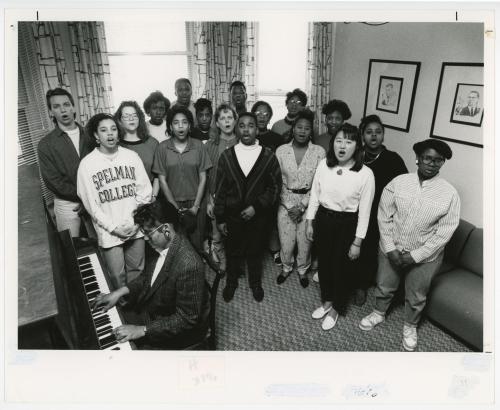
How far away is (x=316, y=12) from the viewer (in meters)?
1.35

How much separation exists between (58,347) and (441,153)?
1.96 metres

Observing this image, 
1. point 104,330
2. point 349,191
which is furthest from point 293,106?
point 104,330

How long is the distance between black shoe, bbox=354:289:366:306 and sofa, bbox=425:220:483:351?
42 cm

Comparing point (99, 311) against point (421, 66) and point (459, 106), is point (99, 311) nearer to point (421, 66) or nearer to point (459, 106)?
point (459, 106)

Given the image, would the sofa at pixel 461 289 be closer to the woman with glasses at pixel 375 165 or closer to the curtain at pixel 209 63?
the woman with glasses at pixel 375 165

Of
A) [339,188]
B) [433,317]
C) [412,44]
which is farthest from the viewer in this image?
[412,44]

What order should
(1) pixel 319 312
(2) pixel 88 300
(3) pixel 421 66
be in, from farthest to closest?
(3) pixel 421 66
(1) pixel 319 312
(2) pixel 88 300

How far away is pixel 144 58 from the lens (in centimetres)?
366

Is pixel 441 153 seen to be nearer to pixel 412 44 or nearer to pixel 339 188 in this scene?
pixel 339 188

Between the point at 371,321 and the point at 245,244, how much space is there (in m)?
1.00

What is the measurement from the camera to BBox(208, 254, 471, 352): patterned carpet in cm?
214

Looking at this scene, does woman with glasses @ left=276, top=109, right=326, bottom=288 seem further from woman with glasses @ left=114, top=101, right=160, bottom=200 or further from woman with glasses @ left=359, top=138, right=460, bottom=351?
woman with glasses @ left=114, top=101, right=160, bottom=200

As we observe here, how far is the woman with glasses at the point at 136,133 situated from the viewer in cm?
236

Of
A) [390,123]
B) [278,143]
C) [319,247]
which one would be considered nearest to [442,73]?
[390,123]
